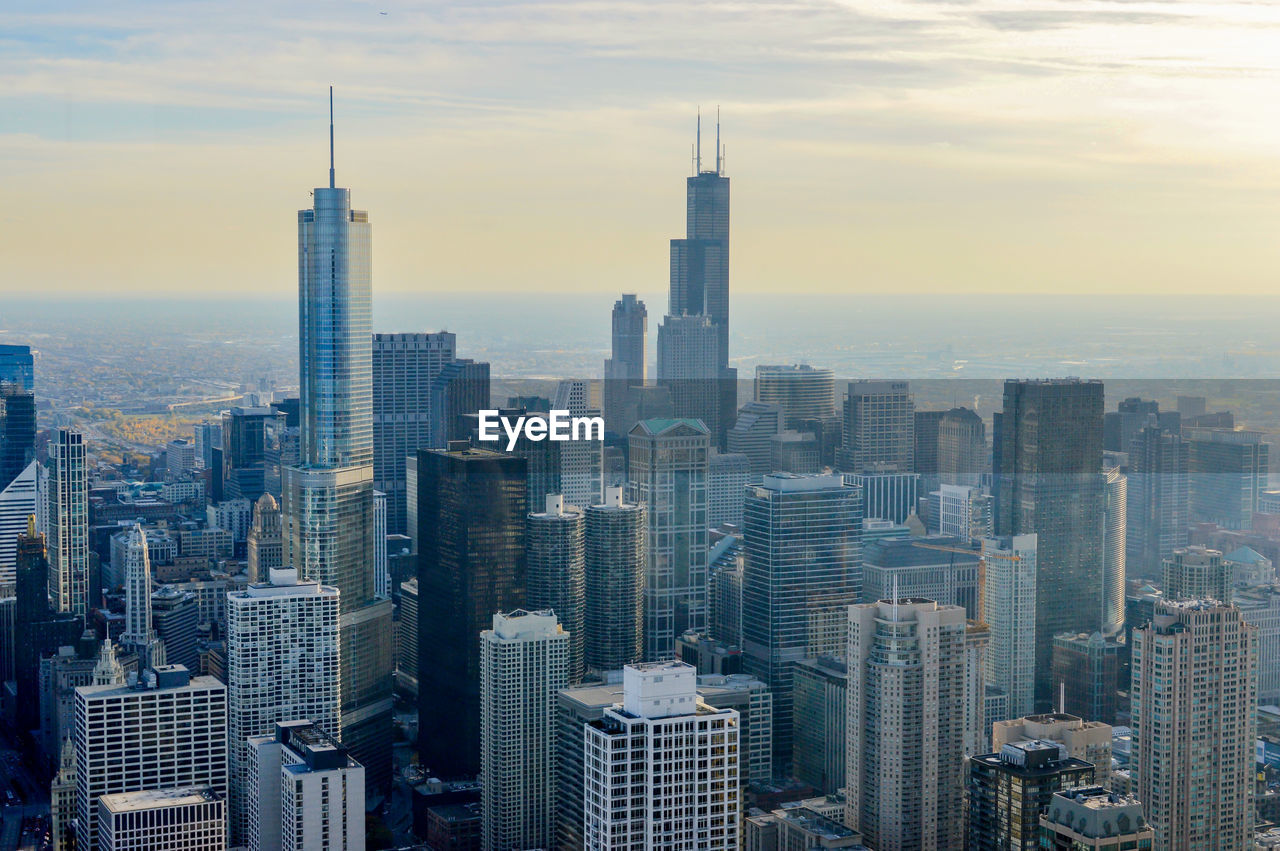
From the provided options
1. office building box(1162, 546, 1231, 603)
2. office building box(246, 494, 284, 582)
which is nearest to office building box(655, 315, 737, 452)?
office building box(246, 494, 284, 582)

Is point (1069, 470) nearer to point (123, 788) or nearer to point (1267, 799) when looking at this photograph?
point (1267, 799)

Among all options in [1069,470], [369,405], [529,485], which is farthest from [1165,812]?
[369,405]

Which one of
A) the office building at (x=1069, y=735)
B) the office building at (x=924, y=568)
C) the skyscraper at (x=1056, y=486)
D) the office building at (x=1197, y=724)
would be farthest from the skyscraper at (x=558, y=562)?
the office building at (x=1197, y=724)

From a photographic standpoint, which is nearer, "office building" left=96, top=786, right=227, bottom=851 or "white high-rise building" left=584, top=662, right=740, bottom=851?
"white high-rise building" left=584, top=662, right=740, bottom=851

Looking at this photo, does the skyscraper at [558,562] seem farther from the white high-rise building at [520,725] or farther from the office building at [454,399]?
the office building at [454,399]

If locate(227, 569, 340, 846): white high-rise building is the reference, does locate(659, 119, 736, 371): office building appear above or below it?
above

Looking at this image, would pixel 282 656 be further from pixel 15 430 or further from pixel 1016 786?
pixel 1016 786

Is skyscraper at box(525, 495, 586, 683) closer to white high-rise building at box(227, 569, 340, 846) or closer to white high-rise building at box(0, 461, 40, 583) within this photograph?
white high-rise building at box(227, 569, 340, 846)
